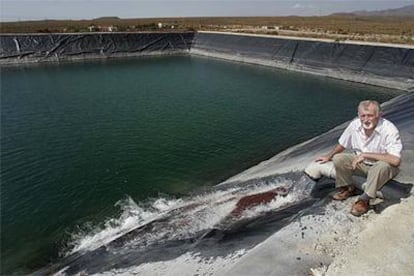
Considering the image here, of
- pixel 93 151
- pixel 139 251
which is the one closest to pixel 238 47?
pixel 93 151

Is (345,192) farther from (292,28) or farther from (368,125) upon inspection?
(292,28)

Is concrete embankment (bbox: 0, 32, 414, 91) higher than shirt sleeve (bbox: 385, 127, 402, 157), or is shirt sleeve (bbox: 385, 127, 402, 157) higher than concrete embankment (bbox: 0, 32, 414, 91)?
shirt sleeve (bbox: 385, 127, 402, 157)

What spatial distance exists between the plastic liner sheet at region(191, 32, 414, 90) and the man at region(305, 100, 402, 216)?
23.7m

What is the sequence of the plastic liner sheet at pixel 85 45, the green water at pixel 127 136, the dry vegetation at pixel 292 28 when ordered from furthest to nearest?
the plastic liner sheet at pixel 85 45 < the dry vegetation at pixel 292 28 < the green water at pixel 127 136

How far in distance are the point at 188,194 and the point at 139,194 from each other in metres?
1.65

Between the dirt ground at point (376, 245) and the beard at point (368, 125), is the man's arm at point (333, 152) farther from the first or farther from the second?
the dirt ground at point (376, 245)

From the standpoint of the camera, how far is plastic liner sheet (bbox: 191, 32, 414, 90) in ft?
96.4

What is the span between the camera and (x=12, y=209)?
39.8 feet

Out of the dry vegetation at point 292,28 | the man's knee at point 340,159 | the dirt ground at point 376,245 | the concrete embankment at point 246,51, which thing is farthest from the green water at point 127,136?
the dry vegetation at point 292,28

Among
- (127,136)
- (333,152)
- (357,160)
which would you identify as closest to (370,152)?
(357,160)

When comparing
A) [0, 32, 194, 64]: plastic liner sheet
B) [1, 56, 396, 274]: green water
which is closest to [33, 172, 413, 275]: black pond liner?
[1, 56, 396, 274]: green water

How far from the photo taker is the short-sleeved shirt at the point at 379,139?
20.7 feet

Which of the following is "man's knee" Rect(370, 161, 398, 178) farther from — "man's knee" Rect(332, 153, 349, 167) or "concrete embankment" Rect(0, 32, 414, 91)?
"concrete embankment" Rect(0, 32, 414, 91)

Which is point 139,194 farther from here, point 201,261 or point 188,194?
point 201,261
